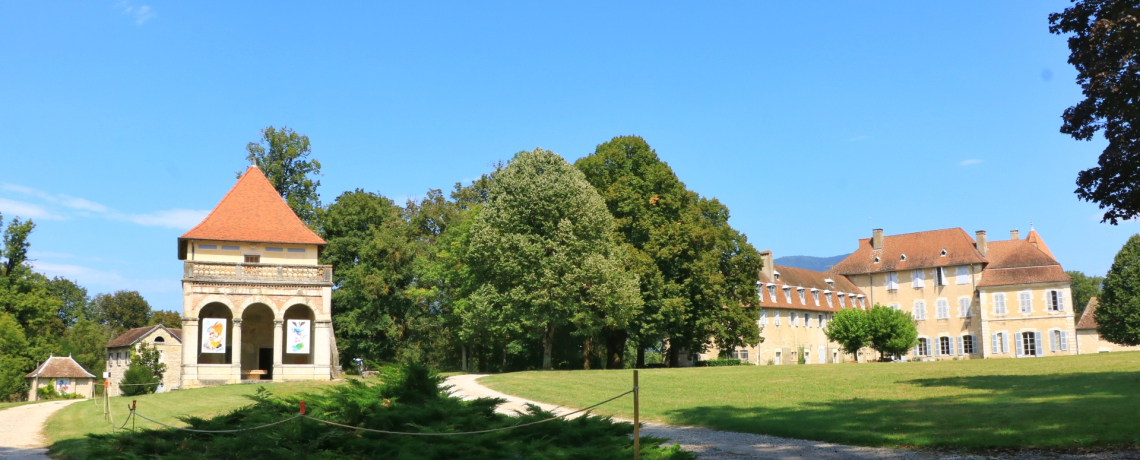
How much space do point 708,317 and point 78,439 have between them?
29876 millimetres

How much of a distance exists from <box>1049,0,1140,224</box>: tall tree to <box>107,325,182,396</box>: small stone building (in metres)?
41.7

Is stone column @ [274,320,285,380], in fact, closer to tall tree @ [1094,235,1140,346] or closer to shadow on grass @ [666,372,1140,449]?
shadow on grass @ [666,372,1140,449]

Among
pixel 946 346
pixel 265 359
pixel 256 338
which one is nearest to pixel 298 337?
pixel 256 338

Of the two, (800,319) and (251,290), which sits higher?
(251,290)

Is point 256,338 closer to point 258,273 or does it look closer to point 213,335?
point 213,335

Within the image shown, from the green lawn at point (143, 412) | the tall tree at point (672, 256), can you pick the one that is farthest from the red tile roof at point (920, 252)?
the green lawn at point (143, 412)

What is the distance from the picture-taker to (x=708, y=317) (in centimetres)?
4331

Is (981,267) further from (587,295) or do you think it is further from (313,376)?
(313,376)

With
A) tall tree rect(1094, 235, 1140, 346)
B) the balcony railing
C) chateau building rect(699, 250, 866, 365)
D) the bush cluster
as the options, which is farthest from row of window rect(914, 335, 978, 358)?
the bush cluster

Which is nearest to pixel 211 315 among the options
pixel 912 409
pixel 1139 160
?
pixel 912 409

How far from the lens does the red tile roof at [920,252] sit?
68625 millimetres

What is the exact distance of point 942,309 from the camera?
69062mm

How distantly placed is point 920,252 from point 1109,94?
55849 millimetres

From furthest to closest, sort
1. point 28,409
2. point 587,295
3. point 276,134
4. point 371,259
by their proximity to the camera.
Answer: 1. point 276,134
2. point 371,259
3. point 587,295
4. point 28,409
